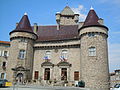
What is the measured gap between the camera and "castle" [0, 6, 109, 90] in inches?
970

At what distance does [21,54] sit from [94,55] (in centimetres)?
1268

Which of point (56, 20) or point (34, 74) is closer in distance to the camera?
point (34, 74)

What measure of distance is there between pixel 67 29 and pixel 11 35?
36.3ft

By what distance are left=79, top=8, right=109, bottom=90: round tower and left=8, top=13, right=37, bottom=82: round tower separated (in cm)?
941

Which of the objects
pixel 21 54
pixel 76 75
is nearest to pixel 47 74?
pixel 76 75

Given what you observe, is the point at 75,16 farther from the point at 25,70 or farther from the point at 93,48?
the point at 25,70

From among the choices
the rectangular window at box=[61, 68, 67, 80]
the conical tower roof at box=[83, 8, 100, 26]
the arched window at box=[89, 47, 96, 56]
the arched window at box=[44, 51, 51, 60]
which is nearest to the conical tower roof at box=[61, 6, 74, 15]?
the conical tower roof at box=[83, 8, 100, 26]

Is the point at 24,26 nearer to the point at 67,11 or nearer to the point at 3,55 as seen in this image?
the point at 3,55

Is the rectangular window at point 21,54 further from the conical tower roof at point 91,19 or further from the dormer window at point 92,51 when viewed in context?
the conical tower roof at point 91,19

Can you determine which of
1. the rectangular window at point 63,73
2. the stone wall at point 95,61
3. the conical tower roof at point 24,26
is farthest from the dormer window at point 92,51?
the conical tower roof at point 24,26

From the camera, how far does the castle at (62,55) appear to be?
80.8 feet

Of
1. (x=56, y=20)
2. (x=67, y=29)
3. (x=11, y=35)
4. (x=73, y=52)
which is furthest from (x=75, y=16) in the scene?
(x=11, y=35)

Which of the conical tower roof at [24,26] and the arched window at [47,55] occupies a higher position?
the conical tower roof at [24,26]

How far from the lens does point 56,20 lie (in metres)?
41.2
